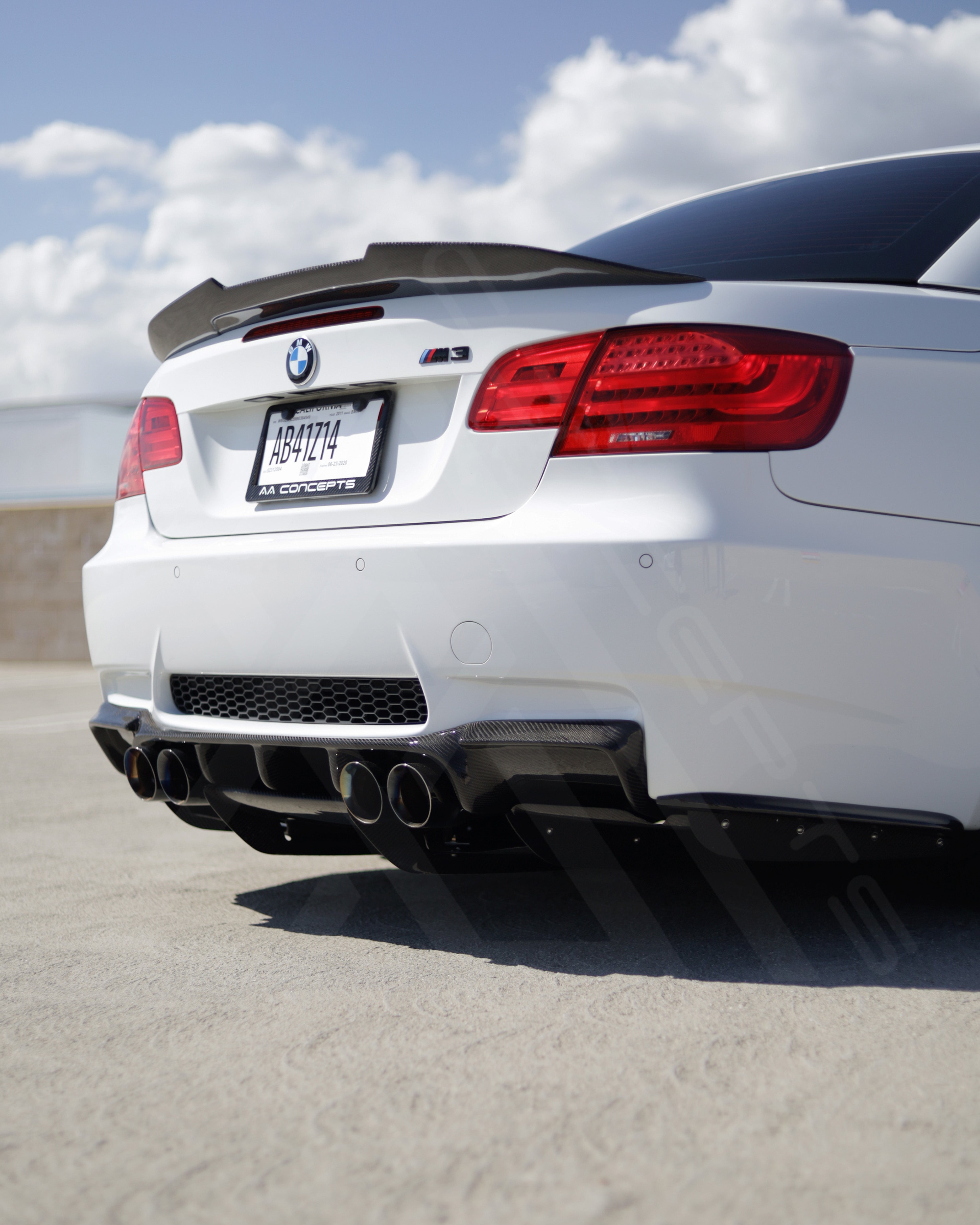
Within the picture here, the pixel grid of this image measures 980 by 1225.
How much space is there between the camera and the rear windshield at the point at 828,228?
266 cm

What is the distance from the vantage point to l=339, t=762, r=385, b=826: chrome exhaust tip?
2631mm

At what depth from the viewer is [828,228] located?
2.90 metres

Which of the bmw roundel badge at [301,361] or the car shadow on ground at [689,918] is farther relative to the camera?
the bmw roundel badge at [301,361]

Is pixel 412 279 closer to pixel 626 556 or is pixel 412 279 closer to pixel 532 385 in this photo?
pixel 532 385

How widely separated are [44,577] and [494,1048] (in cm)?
1331

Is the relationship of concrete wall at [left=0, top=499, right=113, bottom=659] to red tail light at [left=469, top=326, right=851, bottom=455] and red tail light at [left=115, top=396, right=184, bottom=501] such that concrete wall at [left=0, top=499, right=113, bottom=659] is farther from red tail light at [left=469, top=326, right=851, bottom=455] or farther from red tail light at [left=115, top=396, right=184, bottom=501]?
red tail light at [left=469, top=326, right=851, bottom=455]

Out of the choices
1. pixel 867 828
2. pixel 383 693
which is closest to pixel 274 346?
pixel 383 693

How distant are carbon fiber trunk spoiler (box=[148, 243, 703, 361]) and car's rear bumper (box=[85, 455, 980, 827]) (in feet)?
1.28

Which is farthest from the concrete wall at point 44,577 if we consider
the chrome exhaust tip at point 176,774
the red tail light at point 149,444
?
the chrome exhaust tip at point 176,774

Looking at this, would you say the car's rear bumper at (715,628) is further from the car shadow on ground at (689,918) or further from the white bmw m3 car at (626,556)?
the car shadow on ground at (689,918)

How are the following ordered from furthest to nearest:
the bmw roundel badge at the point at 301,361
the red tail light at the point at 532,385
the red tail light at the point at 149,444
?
the red tail light at the point at 149,444, the bmw roundel badge at the point at 301,361, the red tail light at the point at 532,385

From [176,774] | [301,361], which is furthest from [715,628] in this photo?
[176,774]

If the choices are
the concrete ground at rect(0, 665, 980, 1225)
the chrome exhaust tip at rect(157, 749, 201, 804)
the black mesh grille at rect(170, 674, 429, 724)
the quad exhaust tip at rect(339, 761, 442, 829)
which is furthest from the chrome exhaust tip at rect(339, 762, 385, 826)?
the chrome exhaust tip at rect(157, 749, 201, 804)

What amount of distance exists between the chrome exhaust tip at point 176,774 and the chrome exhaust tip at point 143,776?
3cm
